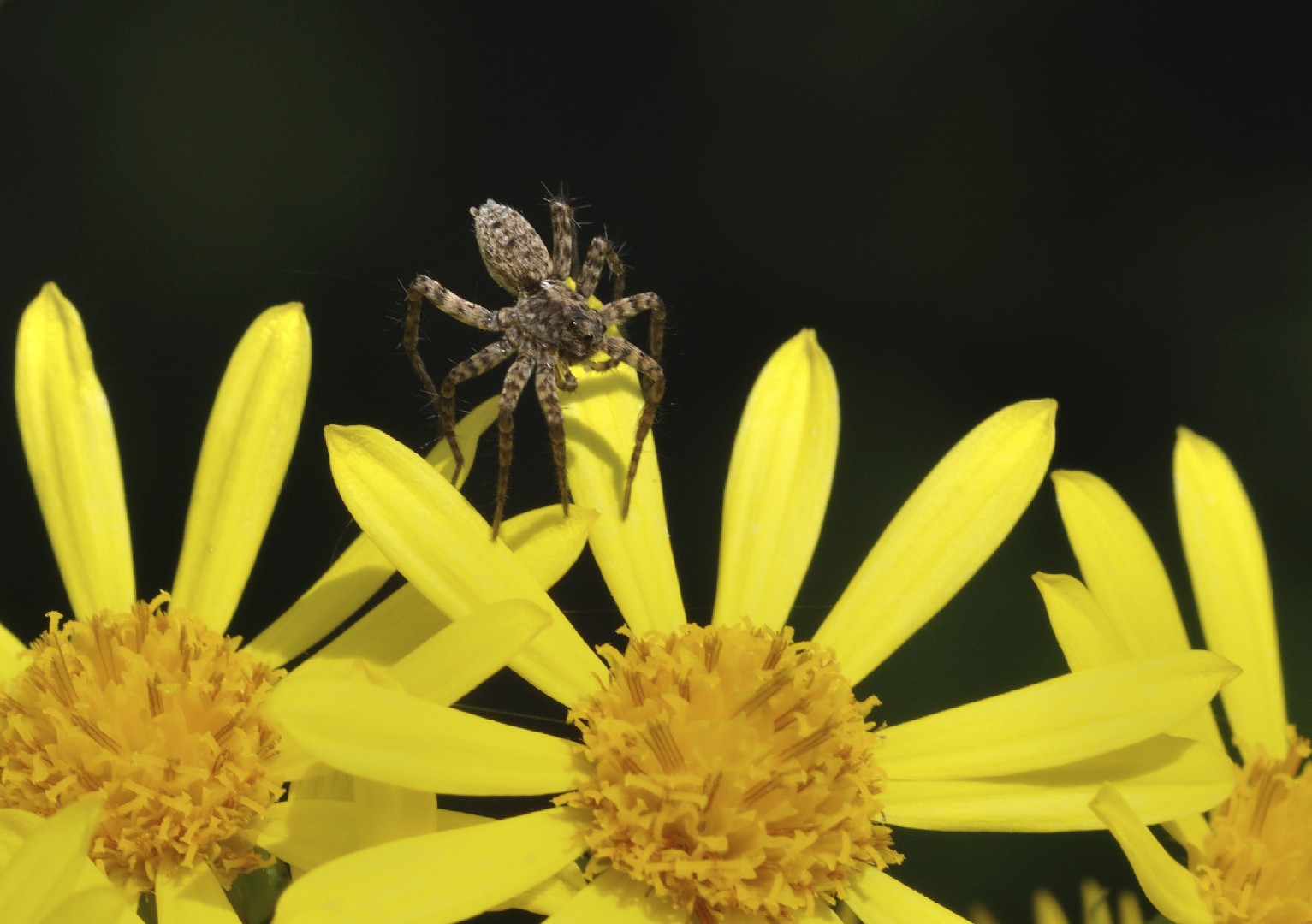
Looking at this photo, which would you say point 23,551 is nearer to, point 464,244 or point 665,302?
point 464,244

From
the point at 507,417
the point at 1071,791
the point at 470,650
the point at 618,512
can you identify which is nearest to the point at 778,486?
the point at 618,512

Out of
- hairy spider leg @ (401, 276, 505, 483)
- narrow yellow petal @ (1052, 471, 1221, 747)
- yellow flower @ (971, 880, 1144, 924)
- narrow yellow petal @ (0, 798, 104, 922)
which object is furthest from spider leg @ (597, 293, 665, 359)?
narrow yellow petal @ (0, 798, 104, 922)

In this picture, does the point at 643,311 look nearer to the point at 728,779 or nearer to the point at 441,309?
the point at 441,309

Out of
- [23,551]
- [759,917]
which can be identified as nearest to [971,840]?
[759,917]

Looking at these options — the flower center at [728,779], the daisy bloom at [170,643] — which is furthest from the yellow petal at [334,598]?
the flower center at [728,779]

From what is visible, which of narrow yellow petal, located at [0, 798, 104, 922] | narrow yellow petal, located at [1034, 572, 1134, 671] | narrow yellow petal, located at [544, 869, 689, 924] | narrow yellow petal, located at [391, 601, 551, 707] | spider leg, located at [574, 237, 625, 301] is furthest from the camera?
spider leg, located at [574, 237, 625, 301]

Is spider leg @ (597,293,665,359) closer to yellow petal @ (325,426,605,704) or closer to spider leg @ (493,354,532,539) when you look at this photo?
spider leg @ (493,354,532,539)

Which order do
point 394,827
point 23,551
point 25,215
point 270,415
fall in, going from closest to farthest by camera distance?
point 394,827 → point 270,415 → point 23,551 → point 25,215
